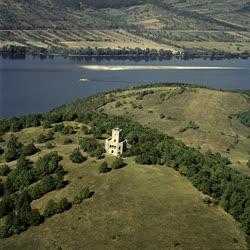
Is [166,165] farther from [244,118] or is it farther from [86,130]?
[244,118]

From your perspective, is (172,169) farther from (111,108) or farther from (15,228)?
(111,108)

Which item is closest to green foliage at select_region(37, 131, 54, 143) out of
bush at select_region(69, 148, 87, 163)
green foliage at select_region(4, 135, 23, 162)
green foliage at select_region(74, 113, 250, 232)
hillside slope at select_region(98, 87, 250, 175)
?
green foliage at select_region(4, 135, 23, 162)

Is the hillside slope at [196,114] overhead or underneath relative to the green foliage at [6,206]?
underneath

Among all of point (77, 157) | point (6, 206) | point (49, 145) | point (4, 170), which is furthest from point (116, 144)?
point (6, 206)

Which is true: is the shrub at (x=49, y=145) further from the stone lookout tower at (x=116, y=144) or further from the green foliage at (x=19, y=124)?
the green foliage at (x=19, y=124)

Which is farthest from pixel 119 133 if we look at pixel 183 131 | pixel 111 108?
pixel 111 108

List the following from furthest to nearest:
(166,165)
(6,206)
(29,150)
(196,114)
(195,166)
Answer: (196,114) → (29,150) → (166,165) → (195,166) → (6,206)

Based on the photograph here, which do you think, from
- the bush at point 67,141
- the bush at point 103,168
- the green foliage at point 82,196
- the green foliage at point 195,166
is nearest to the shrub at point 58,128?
the green foliage at point 195,166

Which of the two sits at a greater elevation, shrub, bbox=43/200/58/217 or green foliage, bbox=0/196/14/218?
shrub, bbox=43/200/58/217

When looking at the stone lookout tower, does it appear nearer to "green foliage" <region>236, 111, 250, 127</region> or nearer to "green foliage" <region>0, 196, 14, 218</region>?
"green foliage" <region>0, 196, 14, 218</region>

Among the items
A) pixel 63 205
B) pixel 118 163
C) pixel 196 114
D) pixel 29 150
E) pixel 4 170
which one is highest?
pixel 118 163

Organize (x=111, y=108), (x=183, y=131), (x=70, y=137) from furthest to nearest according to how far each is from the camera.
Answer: (x=111, y=108) < (x=183, y=131) < (x=70, y=137)
